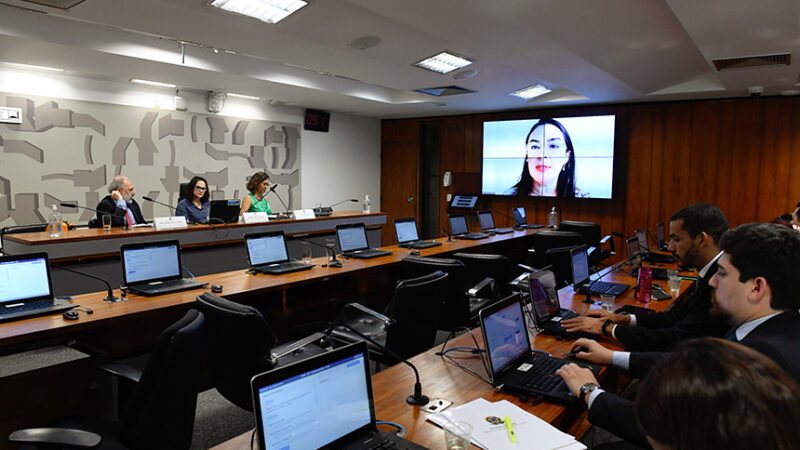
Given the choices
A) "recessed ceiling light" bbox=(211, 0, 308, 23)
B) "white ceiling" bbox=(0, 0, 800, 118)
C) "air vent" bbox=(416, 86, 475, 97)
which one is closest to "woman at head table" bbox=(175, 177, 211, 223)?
"white ceiling" bbox=(0, 0, 800, 118)

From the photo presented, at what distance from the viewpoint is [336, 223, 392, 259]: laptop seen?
4420 millimetres

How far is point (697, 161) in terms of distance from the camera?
270 inches

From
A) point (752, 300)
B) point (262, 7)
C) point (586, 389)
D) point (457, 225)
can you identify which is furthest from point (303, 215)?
point (752, 300)

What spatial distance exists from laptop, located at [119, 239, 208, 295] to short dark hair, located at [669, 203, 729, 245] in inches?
117

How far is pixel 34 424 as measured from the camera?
2238mm

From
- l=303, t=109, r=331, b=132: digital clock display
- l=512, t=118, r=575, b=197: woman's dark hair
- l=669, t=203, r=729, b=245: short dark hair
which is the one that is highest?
l=303, t=109, r=331, b=132: digital clock display

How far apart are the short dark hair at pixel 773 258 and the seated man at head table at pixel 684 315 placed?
2.20 ft

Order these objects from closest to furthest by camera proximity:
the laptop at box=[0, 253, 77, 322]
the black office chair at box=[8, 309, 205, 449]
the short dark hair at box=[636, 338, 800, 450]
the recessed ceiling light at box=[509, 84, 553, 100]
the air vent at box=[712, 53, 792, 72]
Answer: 1. the short dark hair at box=[636, 338, 800, 450]
2. the black office chair at box=[8, 309, 205, 449]
3. the laptop at box=[0, 253, 77, 322]
4. the air vent at box=[712, 53, 792, 72]
5. the recessed ceiling light at box=[509, 84, 553, 100]

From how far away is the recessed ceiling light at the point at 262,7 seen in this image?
330cm

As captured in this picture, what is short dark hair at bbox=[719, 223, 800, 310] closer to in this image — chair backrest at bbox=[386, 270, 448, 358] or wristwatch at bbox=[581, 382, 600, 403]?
wristwatch at bbox=[581, 382, 600, 403]

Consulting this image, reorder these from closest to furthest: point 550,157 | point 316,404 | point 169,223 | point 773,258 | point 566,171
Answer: point 316,404, point 773,258, point 169,223, point 566,171, point 550,157

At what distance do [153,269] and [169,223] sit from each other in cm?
184

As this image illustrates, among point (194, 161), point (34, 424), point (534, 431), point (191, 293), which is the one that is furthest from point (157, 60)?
point (534, 431)

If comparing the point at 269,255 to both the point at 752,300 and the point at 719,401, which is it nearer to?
the point at 752,300
